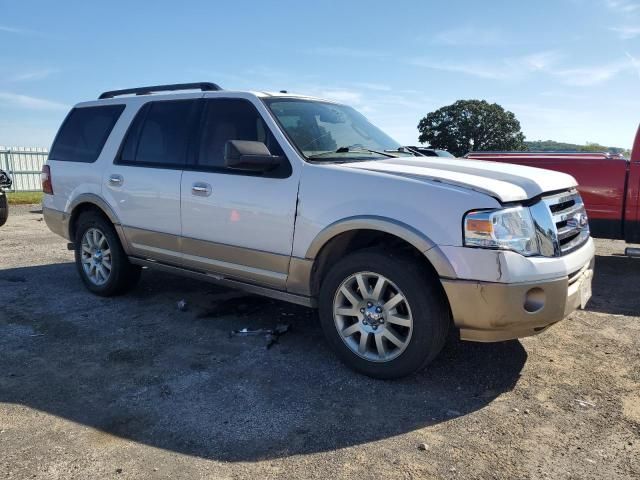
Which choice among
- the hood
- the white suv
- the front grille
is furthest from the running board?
the front grille

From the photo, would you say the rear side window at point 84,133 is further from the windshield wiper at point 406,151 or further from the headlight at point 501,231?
the headlight at point 501,231

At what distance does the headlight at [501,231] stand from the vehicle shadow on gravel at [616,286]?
8.52ft

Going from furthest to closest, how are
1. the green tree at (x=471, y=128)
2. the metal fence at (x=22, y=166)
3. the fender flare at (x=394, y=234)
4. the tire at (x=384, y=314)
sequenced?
the green tree at (x=471, y=128) → the metal fence at (x=22, y=166) → the tire at (x=384, y=314) → the fender flare at (x=394, y=234)

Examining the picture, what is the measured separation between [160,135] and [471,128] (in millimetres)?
24187

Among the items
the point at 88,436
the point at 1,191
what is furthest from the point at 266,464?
the point at 1,191

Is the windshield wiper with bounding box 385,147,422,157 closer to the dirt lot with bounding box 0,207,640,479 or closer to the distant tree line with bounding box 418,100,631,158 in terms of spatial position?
the dirt lot with bounding box 0,207,640,479

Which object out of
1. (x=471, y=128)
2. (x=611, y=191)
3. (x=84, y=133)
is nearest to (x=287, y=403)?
(x=84, y=133)

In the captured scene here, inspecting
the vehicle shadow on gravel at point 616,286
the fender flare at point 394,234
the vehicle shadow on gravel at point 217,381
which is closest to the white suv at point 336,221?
the fender flare at point 394,234

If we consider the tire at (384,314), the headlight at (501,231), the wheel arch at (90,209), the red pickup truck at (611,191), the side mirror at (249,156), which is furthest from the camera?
the red pickup truck at (611,191)

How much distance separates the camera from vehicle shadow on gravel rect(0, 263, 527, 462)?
301 centimetres

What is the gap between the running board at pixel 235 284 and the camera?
159 inches

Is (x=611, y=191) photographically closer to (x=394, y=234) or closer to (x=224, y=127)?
(x=394, y=234)

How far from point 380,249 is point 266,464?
1592 millimetres

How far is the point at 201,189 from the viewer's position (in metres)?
4.48
